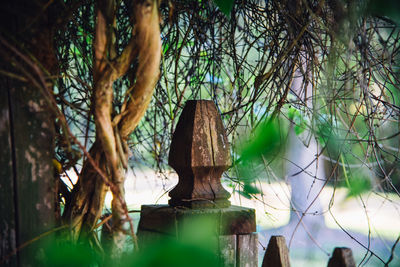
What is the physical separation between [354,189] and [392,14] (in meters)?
0.77

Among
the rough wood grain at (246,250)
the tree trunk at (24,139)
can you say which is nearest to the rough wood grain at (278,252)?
the rough wood grain at (246,250)

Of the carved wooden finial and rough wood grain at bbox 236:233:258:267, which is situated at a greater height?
the carved wooden finial

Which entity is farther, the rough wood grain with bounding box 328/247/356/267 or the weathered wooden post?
the weathered wooden post

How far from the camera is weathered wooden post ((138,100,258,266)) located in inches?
38.0

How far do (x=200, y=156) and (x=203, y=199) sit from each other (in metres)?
0.10

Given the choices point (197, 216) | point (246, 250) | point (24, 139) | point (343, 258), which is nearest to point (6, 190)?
point (24, 139)

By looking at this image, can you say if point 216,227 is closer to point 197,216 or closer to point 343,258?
point 197,216

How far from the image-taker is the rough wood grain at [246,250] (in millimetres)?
990

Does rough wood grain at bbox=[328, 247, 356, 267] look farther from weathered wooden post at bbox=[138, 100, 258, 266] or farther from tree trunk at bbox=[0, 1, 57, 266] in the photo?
tree trunk at bbox=[0, 1, 57, 266]

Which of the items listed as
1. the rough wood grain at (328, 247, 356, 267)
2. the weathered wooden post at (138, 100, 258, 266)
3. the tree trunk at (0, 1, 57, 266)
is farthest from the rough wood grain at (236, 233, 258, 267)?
the tree trunk at (0, 1, 57, 266)

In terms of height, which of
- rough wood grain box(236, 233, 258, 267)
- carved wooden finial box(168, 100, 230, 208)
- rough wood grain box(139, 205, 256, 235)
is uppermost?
carved wooden finial box(168, 100, 230, 208)

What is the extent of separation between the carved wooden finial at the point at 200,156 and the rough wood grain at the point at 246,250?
93 millimetres

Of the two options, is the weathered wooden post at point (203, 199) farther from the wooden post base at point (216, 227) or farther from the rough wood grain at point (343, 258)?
the rough wood grain at point (343, 258)

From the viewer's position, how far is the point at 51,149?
88 centimetres
